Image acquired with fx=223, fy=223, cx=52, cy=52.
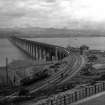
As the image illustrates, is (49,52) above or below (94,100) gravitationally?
above

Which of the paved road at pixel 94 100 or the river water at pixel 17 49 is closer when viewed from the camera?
the paved road at pixel 94 100

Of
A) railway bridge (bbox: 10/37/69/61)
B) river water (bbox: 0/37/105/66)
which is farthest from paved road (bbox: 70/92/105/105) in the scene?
river water (bbox: 0/37/105/66)

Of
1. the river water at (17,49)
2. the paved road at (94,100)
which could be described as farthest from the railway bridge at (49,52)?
the paved road at (94,100)

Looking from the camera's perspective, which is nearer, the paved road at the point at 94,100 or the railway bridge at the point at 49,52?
the paved road at the point at 94,100

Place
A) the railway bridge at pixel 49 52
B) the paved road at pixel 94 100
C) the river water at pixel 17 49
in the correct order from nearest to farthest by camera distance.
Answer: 1. the paved road at pixel 94 100
2. the railway bridge at pixel 49 52
3. the river water at pixel 17 49

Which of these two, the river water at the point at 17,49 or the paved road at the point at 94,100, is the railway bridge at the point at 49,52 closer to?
the river water at the point at 17,49

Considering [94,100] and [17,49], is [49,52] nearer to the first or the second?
[17,49]

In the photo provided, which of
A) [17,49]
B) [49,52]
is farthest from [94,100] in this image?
[17,49]

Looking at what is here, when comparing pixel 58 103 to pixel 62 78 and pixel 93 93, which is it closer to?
pixel 93 93

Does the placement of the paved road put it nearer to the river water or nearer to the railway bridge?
the railway bridge

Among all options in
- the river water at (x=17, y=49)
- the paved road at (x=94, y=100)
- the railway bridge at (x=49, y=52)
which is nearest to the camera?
the paved road at (x=94, y=100)

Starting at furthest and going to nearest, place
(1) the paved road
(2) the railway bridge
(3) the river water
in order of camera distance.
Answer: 1. (3) the river water
2. (2) the railway bridge
3. (1) the paved road
